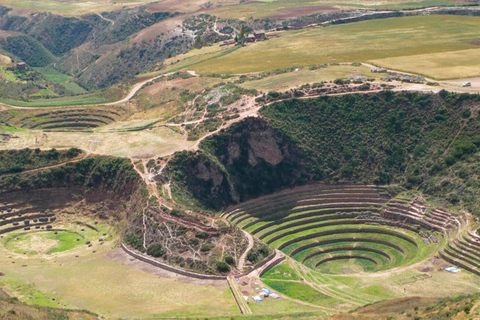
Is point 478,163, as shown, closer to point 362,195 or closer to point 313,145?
point 362,195

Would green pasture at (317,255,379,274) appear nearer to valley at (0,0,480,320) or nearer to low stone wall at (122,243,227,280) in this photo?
valley at (0,0,480,320)

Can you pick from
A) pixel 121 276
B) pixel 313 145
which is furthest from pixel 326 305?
pixel 313 145

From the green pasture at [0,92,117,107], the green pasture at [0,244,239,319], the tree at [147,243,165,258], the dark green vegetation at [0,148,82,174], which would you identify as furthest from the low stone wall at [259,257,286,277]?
the green pasture at [0,92,117,107]

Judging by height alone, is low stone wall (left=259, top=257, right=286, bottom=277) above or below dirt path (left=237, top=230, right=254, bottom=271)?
below

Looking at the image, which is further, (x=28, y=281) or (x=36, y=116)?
(x=36, y=116)

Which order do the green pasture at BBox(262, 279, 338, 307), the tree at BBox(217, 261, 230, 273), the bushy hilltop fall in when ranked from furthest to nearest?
the bushy hilltop → the tree at BBox(217, 261, 230, 273) → the green pasture at BBox(262, 279, 338, 307)

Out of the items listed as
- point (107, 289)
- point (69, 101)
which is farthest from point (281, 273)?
point (69, 101)
